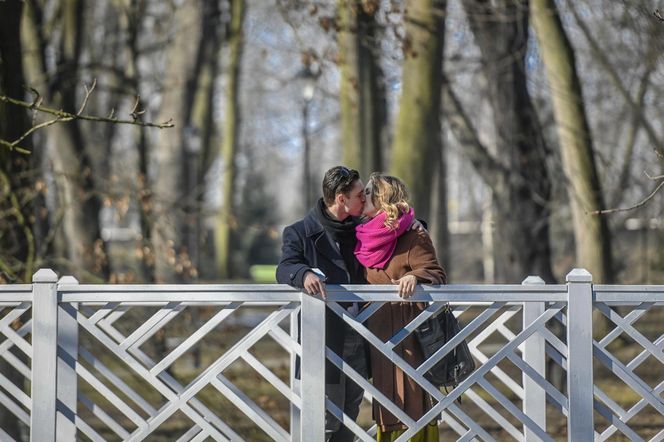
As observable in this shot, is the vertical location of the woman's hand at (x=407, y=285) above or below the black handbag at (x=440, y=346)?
above

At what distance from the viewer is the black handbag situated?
5.45 meters

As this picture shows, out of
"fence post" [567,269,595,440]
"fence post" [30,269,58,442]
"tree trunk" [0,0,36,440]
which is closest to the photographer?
"fence post" [567,269,595,440]

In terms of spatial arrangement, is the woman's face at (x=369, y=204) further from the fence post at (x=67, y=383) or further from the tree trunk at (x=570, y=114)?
the tree trunk at (x=570, y=114)

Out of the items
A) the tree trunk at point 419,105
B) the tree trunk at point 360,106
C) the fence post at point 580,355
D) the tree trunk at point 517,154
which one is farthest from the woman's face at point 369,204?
the tree trunk at point 517,154

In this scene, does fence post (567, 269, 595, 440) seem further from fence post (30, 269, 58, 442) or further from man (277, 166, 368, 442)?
fence post (30, 269, 58, 442)

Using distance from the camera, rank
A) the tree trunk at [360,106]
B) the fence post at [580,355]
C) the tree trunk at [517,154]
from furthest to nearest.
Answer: the tree trunk at [517,154] → the tree trunk at [360,106] → the fence post at [580,355]

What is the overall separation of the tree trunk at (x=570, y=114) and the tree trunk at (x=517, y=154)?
97 cm

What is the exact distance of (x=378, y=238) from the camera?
5309 millimetres

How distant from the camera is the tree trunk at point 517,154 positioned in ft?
43.1

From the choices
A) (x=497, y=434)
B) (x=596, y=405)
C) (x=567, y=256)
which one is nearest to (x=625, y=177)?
(x=497, y=434)

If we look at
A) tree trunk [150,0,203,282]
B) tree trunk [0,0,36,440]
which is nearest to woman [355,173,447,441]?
tree trunk [0,0,36,440]

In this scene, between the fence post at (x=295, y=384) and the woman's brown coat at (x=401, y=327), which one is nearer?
the woman's brown coat at (x=401, y=327)

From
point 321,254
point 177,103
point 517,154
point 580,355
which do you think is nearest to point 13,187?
point 321,254

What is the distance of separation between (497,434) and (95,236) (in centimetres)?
566
